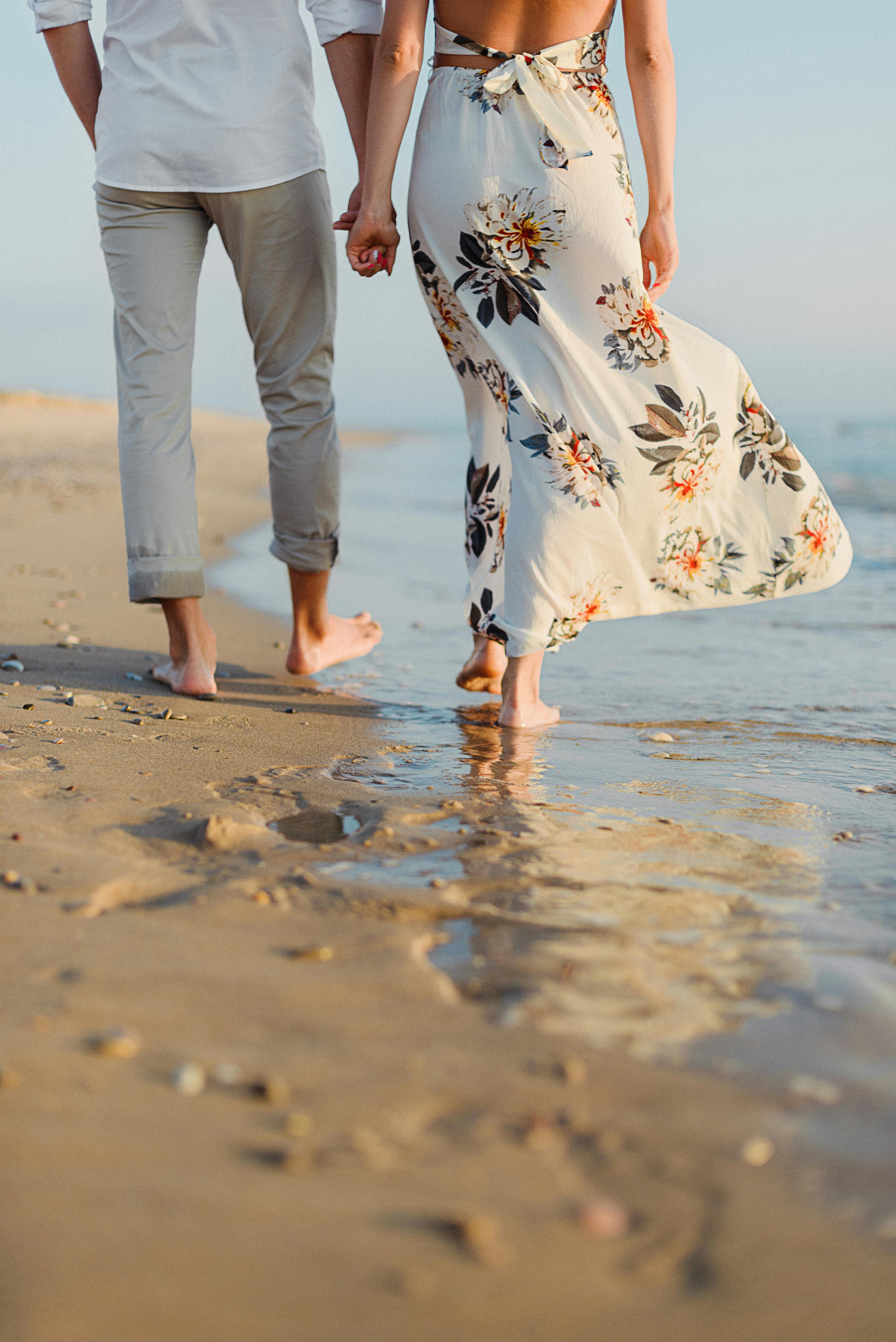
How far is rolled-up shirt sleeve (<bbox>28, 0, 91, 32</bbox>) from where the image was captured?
103 inches

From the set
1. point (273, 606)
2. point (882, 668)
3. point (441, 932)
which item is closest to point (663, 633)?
point (882, 668)

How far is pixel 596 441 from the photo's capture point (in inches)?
97.7

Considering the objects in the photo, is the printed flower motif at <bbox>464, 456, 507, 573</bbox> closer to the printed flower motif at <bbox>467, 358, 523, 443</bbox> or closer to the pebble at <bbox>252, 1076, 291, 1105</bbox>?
the printed flower motif at <bbox>467, 358, 523, 443</bbox>

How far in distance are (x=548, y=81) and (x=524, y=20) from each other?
0.42 feet

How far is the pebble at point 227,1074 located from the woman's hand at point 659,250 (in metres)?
1.98

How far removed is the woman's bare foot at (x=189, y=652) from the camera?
9.02ft

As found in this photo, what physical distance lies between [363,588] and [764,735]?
2.70 m

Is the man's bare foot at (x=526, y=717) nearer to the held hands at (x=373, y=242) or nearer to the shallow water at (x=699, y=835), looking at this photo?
the shallow water at (x=699, y=835)

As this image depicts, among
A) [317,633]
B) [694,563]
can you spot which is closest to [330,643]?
[317,633]

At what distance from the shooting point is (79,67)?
8.95 ft

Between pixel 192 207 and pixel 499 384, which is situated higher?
pixel 192 207

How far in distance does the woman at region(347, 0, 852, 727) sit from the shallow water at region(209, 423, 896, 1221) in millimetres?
352

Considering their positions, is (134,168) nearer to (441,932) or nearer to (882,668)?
(441,932)

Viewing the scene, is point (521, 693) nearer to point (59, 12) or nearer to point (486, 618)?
point (486, 618)
